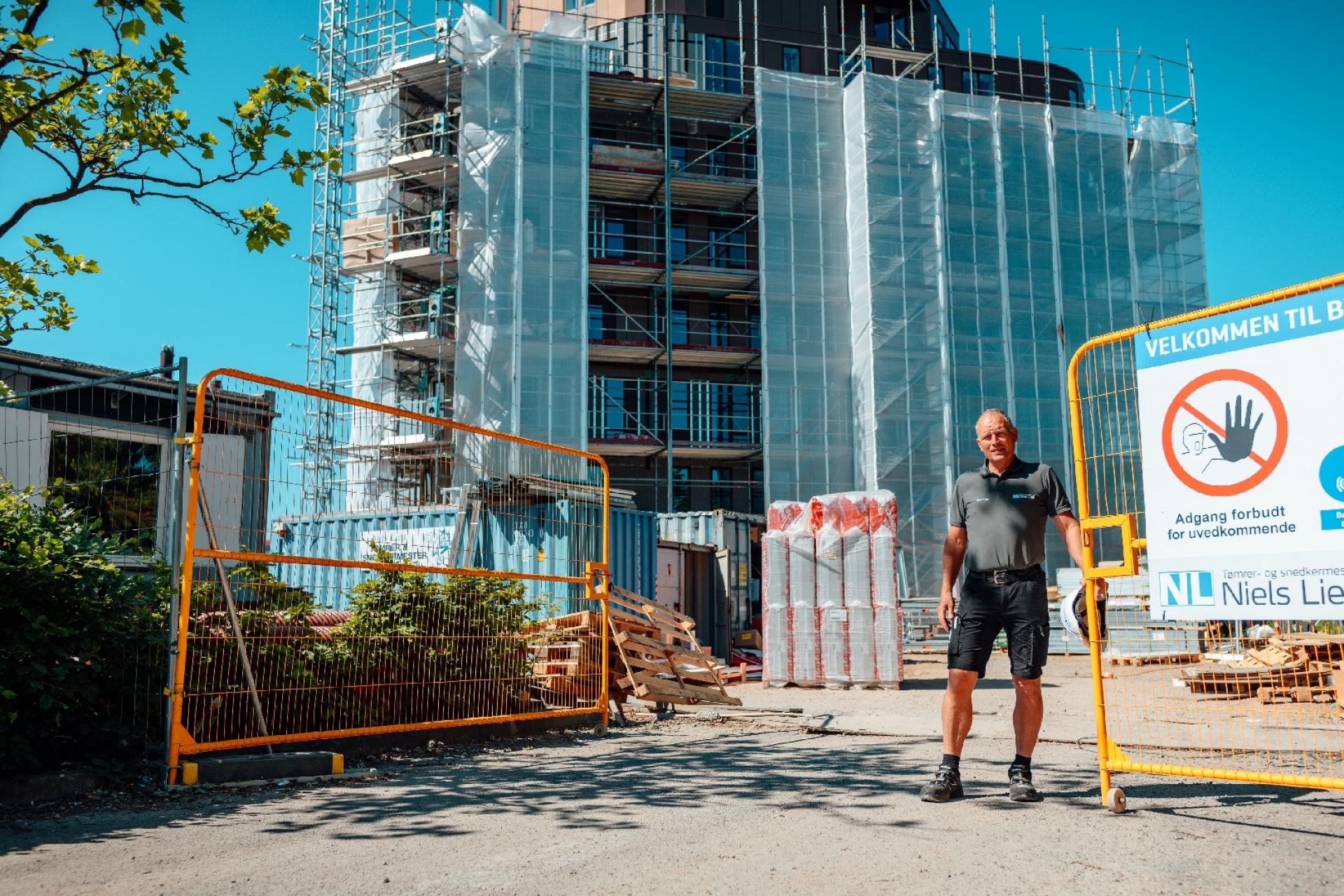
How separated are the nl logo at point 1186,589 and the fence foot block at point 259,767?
15.0 ft

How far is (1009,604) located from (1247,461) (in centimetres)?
127

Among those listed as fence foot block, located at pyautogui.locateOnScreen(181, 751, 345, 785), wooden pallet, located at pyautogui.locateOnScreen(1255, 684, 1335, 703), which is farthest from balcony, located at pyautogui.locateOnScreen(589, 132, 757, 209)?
fence foot block, located at pyautogui.locateOnScreen(181, 751, 345, 785)

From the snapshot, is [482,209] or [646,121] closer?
[482,209]

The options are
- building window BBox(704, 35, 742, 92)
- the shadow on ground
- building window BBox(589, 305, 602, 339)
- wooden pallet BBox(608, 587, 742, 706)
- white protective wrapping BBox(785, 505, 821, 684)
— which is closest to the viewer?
the shadow on ground

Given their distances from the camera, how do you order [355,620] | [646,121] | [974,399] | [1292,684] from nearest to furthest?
[355,620] → [1292,684] → [974,399] → [646,121]

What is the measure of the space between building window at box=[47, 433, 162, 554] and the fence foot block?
126 centimetres

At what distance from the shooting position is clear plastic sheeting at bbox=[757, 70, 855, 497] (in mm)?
31562

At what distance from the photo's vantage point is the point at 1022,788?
530cm

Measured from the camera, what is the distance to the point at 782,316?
32219mm

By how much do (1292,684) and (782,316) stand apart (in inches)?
885

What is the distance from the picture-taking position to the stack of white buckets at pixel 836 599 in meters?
15.1

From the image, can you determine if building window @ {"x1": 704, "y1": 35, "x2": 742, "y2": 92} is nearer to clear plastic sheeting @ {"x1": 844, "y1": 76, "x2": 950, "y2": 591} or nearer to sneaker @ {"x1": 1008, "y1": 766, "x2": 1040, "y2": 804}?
clear plastic sheeting @ {"x1": 844, "y1": 76, "x2": 950, "y2": 591}

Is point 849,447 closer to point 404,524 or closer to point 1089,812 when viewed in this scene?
point 404,524

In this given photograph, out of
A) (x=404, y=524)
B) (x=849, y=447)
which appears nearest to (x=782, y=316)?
(x=849, y=447)
